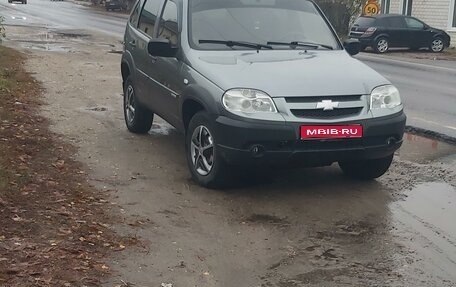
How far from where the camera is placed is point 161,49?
23.4 ft

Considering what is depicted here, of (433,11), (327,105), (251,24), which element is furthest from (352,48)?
(433,11)

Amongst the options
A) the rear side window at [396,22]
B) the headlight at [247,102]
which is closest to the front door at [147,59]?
the headlight at [247,102]

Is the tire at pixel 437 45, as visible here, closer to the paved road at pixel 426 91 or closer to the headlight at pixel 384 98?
the paved road at pixel 426 91

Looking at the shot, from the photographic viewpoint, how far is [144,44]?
8.43 m

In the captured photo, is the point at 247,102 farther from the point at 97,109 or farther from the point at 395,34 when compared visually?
the point at 395,34

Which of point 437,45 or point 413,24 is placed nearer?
point 413,24

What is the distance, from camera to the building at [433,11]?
3396cm

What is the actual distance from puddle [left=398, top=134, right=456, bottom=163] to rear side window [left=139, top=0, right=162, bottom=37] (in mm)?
3263

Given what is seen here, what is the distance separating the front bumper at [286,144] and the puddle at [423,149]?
77.5 inches

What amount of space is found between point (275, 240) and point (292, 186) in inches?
60.6

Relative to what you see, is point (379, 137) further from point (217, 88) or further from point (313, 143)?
point (217, 88)

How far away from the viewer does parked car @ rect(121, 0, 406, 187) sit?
6043mm

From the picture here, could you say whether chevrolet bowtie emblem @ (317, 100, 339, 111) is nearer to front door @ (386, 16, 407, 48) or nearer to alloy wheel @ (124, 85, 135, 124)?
alloy wheel @ (124, 85, 135, 124)

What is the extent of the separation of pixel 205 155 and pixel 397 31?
2435cm
